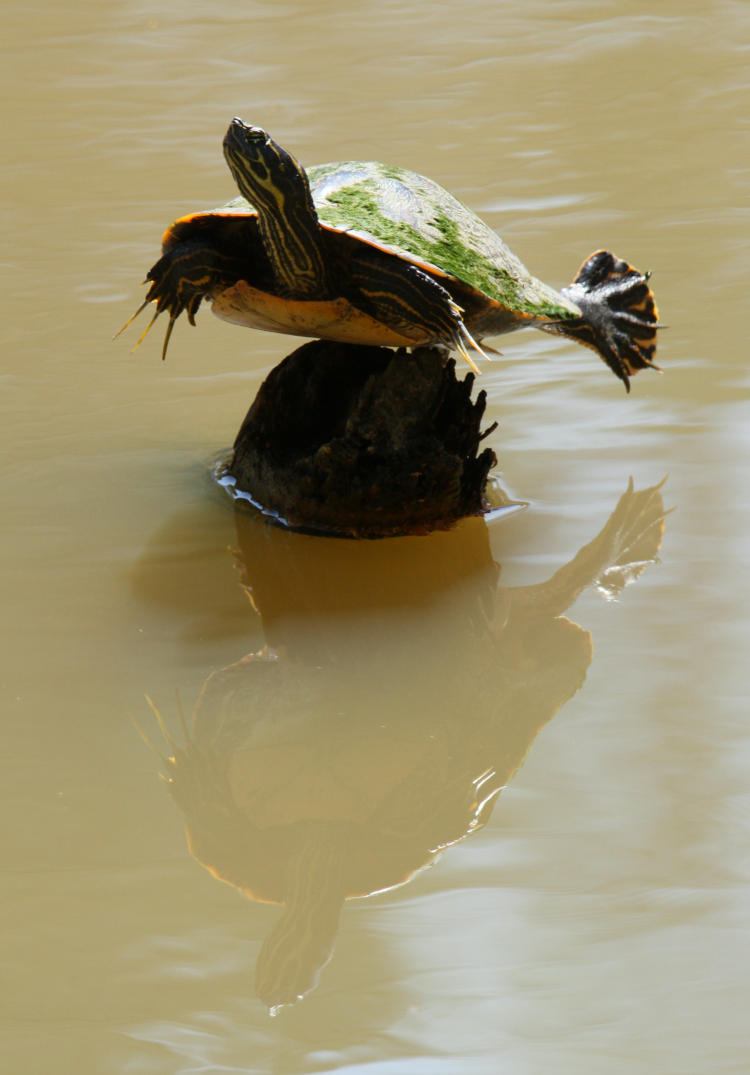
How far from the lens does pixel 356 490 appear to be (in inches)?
116

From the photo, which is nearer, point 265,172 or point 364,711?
point 364,711

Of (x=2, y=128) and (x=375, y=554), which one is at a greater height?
(x=2, y=128)

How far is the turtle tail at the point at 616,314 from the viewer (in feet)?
11.5

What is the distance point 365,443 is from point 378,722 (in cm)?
98

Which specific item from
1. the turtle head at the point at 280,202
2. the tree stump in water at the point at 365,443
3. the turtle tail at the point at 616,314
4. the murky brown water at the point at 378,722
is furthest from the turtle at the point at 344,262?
the murky brown water at the point at 378,722

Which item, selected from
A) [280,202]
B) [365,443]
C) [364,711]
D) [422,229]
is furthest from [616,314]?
[364,711]

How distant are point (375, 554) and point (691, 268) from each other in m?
2.36

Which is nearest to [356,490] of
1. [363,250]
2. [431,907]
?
[363,250]

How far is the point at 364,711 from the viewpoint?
217cm

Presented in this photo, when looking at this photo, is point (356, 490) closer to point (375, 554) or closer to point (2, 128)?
point (375, 554)

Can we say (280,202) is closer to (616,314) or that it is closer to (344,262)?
(344,262)

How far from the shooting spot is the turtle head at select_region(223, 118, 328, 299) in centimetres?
270

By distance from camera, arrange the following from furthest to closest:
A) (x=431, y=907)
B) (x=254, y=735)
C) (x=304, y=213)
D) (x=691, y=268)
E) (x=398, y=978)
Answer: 1. (x=691, y=268)
2. (x=304, y=213)
3. (x=254, y=735)
4. (x=431, y=907)
5. (x=398, y=978)

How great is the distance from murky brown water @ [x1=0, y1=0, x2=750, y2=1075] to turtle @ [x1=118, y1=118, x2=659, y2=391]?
51 centimetres
